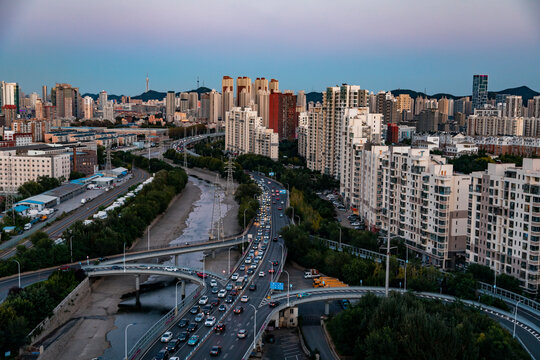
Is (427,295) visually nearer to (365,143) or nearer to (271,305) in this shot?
(271,305)

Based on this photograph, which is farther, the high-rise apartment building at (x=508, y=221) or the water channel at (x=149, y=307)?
the high-rise apartment building at (x=508, y=221)

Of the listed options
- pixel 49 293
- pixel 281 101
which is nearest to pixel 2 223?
pixel 49 293

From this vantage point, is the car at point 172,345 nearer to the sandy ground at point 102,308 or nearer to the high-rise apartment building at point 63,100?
the sandy ground at point 102,308

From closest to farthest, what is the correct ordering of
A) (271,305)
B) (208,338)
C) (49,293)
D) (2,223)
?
(208,338) < (271,305) < (49,293) < (2,223)

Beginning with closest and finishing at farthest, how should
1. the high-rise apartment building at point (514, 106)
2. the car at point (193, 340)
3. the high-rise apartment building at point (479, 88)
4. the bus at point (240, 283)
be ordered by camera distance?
the car at point (193, 340) → the bus at point (240, 283) → the high-rise apartment building at point (514, 106) → the high-rise apartment building at point (479, 88)

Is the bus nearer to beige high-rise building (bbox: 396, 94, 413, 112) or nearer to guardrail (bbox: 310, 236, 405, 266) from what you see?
guardrail (bbox: 310, 236, 405, 266)

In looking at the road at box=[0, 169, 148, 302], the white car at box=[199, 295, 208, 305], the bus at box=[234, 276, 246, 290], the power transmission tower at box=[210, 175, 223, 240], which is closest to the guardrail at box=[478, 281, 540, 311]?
the bus at box=[234, 276, 246, 290]

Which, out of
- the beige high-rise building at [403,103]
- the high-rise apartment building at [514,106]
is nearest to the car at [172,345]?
the high-rise apartment building at [514,106]
